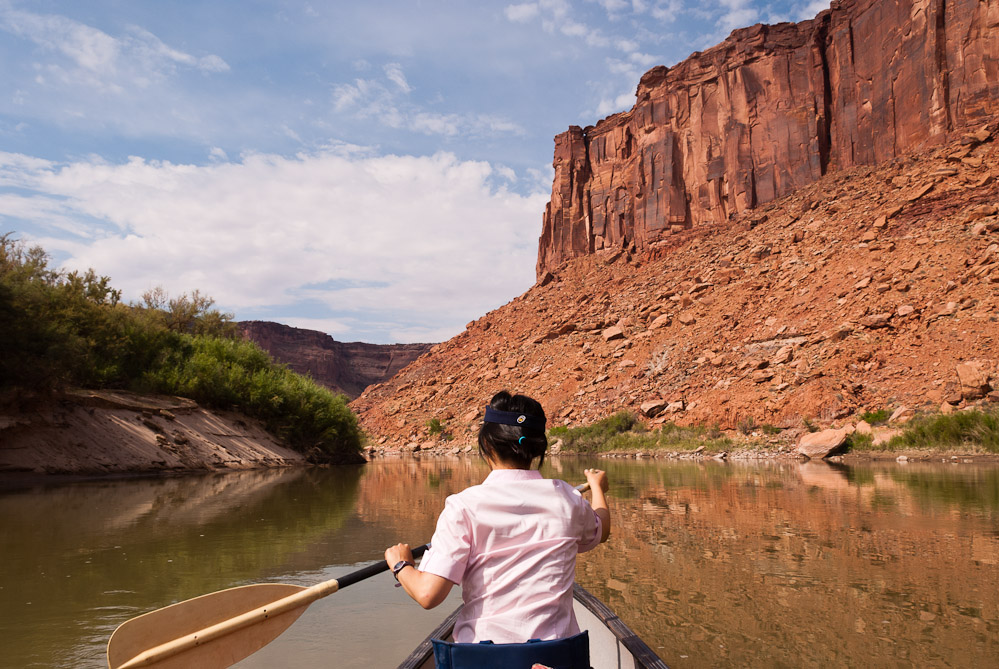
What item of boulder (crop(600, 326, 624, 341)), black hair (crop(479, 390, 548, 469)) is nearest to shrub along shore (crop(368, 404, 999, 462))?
boulder (crop(600, 326, 624, 341))

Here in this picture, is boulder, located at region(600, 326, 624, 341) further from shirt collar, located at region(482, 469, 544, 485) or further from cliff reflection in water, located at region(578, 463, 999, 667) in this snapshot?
shirt collar, located at region(482, 469, 544, 485)

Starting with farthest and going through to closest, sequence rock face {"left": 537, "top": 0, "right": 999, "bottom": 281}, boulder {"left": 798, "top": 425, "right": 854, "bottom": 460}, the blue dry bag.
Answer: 1. rock face {"left": 537, "top": 0, "right": 999, "bottom": 281}
2. boulder {"left": 798, "top": 425, "right": 854, "bottom": 460}
3. the blue dry bag

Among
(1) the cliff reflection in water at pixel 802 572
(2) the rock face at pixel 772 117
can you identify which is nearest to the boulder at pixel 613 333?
(2) the rock face at pixel 772 117

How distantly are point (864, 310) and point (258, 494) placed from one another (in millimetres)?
30585

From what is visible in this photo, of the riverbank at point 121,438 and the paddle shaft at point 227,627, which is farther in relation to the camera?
the riverbank at point 121,438

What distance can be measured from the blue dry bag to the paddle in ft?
2.43

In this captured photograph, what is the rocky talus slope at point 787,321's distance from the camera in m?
29.1

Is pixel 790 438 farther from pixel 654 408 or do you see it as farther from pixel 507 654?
pixel 507 654

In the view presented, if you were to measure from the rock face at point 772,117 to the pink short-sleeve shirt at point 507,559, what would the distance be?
5146cm

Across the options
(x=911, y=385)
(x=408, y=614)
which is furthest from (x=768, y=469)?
(x=408, y=614)

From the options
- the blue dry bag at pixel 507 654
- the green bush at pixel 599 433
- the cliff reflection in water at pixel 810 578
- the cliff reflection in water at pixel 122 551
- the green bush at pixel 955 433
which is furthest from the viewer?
the green bush at pixel 599 433

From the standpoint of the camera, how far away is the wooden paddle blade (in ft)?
8.41

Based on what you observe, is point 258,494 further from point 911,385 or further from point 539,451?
point 911,385

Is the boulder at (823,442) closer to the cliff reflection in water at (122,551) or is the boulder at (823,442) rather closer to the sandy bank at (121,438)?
the cliff reflection in water at (122,551)
